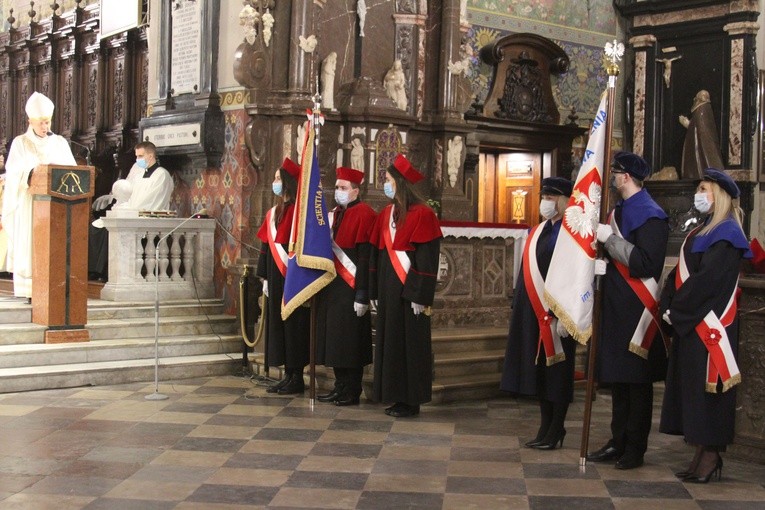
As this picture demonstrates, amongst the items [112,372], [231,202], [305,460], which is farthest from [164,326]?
[305,460]

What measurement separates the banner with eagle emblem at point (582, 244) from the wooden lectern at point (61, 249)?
4.56 meters

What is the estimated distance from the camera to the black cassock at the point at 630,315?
5.82 metres

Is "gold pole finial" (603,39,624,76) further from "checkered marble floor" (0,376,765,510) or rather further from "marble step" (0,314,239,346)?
"marble step" (0,314,239,346)

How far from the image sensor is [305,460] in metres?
5.98

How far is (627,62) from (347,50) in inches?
245

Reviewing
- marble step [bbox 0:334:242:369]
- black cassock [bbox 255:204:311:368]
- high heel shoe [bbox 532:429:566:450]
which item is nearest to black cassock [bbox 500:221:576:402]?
high heel shoe [bbox 532:429:566:450]

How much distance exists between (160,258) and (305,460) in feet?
14.9

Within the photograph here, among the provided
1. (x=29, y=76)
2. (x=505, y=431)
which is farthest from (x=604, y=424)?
(x=29, y=76)

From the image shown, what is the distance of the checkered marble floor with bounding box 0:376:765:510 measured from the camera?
5.21 m

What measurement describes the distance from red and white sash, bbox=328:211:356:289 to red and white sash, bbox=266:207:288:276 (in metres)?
0.57

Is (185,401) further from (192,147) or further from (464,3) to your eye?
(464,3)

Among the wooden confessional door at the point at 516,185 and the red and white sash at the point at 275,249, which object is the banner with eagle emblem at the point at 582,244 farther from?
the wooden confessional door at the point at 516,185

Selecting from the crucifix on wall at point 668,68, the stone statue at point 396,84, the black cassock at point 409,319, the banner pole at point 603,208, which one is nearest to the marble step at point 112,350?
the black cassock at point 409,319

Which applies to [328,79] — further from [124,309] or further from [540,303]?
[540,303]
